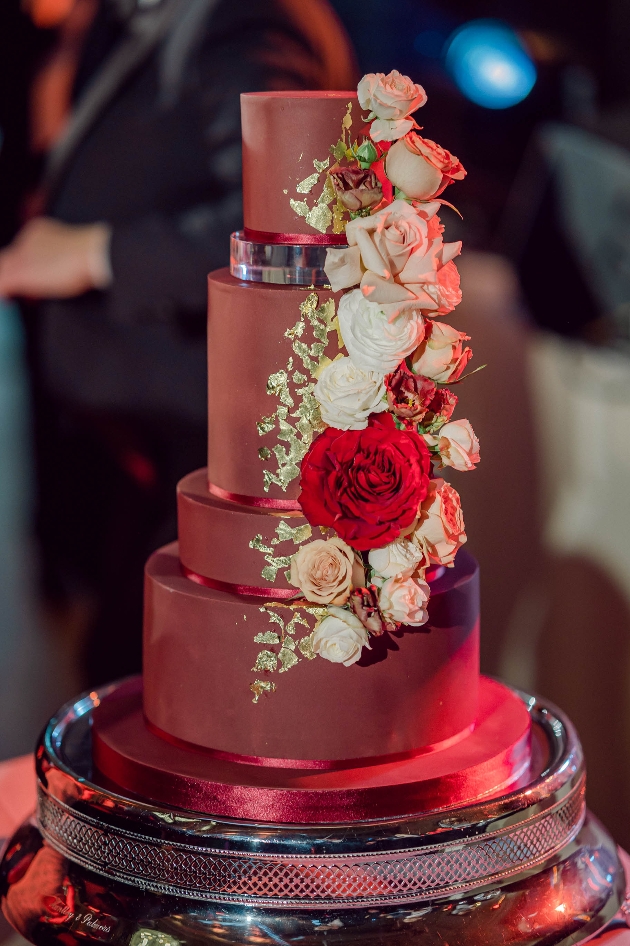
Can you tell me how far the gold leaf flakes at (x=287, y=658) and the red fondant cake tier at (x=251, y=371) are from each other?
0.19 meters

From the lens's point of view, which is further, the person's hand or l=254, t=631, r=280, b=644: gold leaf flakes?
the person's hand

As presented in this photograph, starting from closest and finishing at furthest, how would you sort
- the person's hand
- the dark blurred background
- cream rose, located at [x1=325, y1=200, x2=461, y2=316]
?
1. cream rose, located at [x1=325, y1=200, x2=461, y2=316]
2. the dark blurred background
3. the person's hand

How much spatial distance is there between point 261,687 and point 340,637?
14 centimetres

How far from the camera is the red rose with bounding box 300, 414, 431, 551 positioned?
135cm

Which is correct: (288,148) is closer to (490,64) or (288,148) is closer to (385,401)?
(385,401)

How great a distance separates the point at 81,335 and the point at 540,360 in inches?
43.9

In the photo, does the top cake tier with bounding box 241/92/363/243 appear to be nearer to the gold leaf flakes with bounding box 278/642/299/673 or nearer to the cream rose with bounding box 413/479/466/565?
the cream rose with bounding box 413/479/466/565

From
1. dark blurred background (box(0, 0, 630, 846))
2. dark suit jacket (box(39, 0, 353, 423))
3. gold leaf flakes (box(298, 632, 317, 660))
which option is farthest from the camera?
dark suit jacket (box(39, 0, 353, 423))

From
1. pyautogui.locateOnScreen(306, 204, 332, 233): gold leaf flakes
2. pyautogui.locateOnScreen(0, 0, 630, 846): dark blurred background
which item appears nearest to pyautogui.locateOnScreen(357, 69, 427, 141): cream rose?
pyautogui.locateOnScreen(306, 204, 332, 233): gold leaf flakes

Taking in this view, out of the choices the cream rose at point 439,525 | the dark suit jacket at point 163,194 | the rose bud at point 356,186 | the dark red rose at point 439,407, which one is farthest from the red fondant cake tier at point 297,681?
the dark suit jacket at point 163,194

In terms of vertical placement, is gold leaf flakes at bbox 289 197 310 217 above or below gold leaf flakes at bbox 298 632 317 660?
above

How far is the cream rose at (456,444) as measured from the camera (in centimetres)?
140

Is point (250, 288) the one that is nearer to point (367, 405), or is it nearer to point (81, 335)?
point (367, 405)

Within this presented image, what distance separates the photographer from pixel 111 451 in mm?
3002
